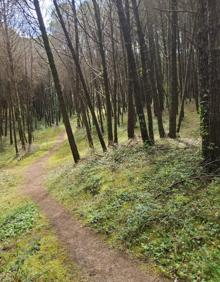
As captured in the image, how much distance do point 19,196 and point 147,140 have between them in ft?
19.2

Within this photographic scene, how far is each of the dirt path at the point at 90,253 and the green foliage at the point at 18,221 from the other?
1.41ft

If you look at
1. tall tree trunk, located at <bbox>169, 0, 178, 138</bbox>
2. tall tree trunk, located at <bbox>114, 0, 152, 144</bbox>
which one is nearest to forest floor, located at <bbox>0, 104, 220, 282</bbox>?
tall tree trunk, located at <bbox>114, 0, 152, 144</bbox>

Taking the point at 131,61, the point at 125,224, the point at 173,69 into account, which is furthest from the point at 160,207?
the point at 173,69

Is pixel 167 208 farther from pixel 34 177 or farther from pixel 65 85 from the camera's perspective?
pixel 65 85

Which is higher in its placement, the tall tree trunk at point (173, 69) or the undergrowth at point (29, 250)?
the tall tree trunk at point (173, 69)

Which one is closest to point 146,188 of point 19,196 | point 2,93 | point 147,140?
point 147,140

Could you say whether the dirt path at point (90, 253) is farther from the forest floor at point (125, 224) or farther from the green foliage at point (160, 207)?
the green foliage at point (160, 207)

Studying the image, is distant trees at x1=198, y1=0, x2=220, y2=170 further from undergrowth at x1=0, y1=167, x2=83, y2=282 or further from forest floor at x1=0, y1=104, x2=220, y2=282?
undergrowth at x1=0, y1=167, x2=83, y2=282

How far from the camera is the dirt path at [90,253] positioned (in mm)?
6727

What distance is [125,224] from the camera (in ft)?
27.6

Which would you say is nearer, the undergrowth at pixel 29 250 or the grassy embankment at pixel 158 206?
the grassy embankment at pixel 158 206

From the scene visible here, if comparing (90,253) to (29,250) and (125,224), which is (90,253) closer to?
(125,224)

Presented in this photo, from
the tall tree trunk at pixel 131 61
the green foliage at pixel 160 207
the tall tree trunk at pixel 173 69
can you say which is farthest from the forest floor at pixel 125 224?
the tall tree trunk at pixel 173 69

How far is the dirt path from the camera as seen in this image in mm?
6727
